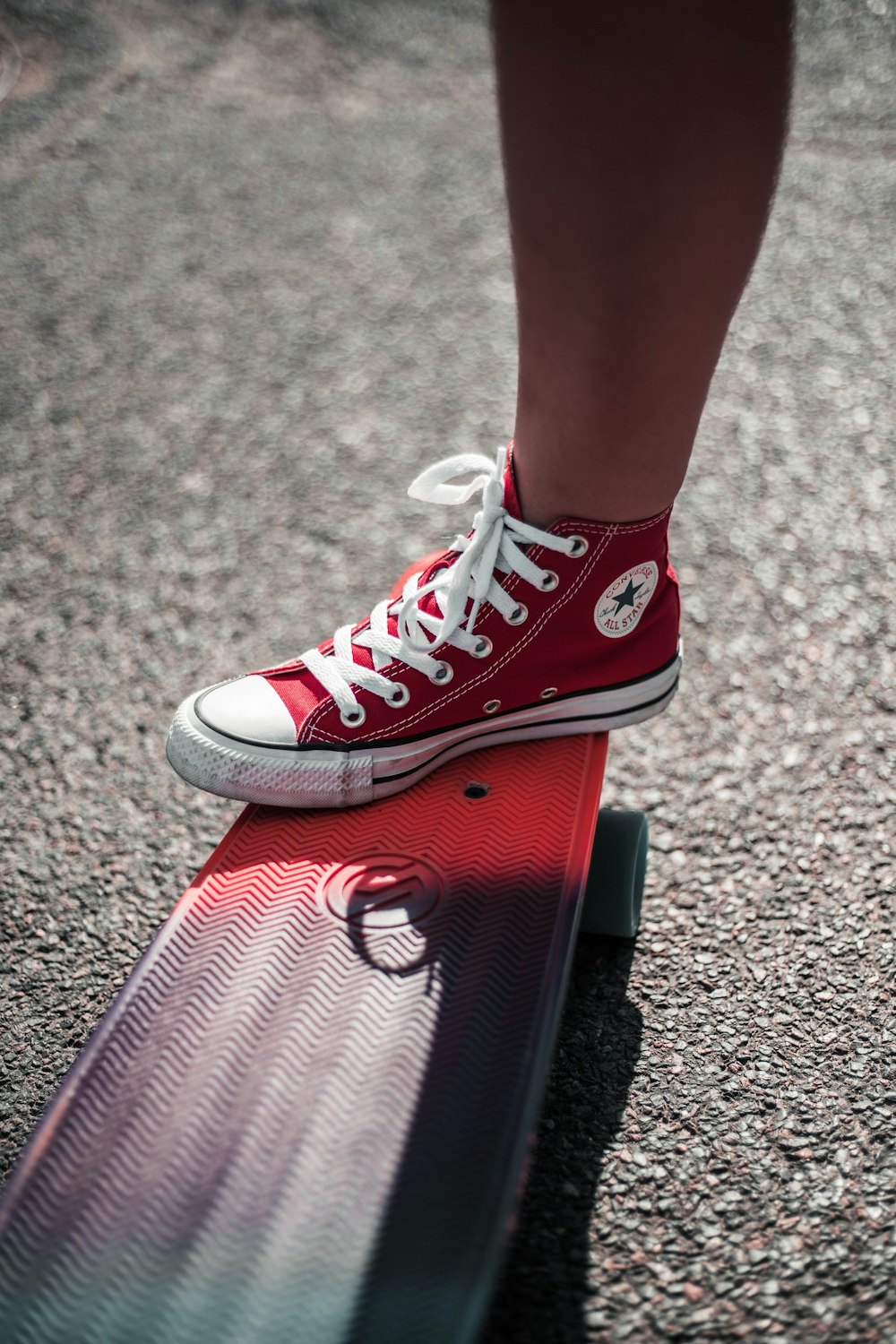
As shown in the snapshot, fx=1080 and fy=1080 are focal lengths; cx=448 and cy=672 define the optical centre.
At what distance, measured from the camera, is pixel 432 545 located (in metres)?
2.06

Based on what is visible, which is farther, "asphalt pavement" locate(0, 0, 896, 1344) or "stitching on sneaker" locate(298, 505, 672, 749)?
"stitching on sneaker" locate(298, 505, 672, 749)

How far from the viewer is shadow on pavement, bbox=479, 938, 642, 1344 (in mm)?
1017

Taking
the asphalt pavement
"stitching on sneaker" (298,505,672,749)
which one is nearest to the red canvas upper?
"stitching on sneaker" (298,505,672,749)

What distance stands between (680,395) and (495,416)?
1.23m

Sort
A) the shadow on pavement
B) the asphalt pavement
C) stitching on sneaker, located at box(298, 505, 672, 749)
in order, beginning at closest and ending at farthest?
the shadow on pavement → the asphalt pavement → stitching on sneaker, located at box(298, 505, 672, 749)

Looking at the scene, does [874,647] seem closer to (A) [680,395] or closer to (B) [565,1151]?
(A) [680,395]

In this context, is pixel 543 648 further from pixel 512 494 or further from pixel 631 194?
pixel 631 194

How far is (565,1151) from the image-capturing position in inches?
45.6

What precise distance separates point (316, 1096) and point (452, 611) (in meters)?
0.56

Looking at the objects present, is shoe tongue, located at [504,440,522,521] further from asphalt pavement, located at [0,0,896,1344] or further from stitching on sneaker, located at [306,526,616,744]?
asphalt pavement, located at [0,0,896,1344]

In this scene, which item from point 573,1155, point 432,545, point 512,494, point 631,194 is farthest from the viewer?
point 432,545

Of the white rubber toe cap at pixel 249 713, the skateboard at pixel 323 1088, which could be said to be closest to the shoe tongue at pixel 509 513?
the white rubber toe cap at pixel 249 713

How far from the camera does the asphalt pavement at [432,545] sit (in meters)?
1.14

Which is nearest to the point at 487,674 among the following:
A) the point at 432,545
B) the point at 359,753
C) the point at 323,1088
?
the point at 359,753
